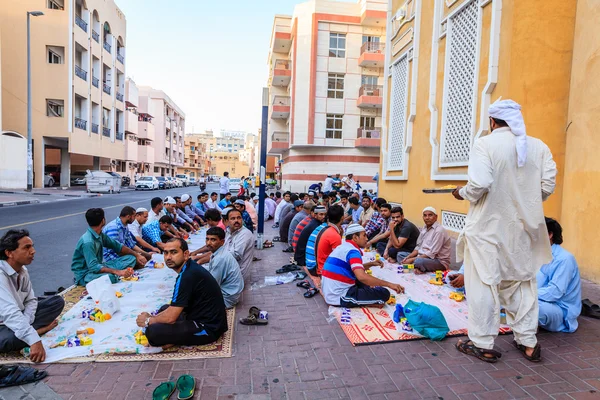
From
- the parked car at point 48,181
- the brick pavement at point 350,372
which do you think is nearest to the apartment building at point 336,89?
the parked car at point 48,181

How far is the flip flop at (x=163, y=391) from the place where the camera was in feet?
9.00

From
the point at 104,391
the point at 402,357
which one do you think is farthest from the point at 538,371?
the point at 104,391

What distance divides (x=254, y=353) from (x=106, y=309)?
194 cm

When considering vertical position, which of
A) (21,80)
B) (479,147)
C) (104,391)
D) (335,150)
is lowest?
(104,391)

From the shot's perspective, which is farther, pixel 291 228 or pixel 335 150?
pixel 335 150

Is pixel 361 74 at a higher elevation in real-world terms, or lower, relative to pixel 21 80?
higher

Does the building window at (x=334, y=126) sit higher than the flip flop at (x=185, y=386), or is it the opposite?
the building window at (x=334, y=126)

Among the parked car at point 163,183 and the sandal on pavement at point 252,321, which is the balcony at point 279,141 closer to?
the parked car at point 163,183

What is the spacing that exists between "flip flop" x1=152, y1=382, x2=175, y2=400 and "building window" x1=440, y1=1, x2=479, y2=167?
23.6 ft

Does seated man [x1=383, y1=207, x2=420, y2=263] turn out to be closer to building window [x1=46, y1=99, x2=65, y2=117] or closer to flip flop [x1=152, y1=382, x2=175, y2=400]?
flip flop [x1=152, y1=382, x2=175, y2=400]

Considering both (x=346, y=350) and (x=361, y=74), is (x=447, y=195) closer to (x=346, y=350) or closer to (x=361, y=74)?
(x=346, y=350)

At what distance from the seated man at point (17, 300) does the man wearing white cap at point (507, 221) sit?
12.8 ft

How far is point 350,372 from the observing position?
10.4 ft

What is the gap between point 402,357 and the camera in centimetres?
344
